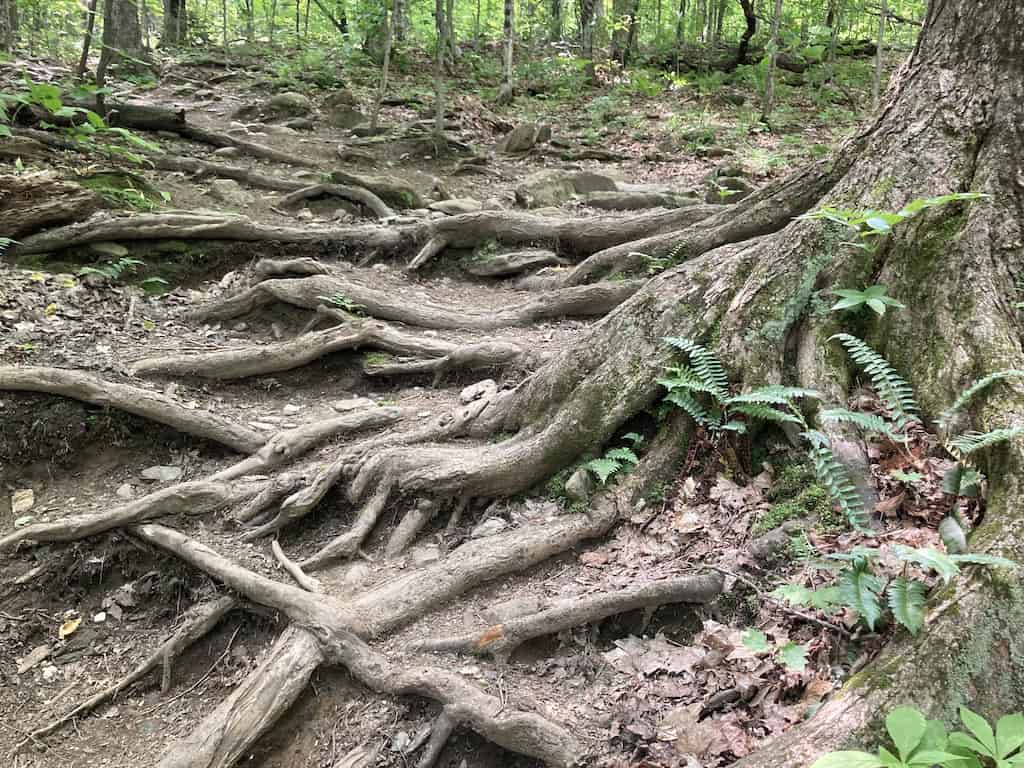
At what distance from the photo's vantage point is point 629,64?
69.8ft

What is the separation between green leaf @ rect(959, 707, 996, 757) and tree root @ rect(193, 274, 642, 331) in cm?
494

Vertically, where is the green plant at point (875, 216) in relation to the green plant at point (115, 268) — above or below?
above

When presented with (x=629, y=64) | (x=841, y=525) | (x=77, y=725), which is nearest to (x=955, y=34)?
(x=841, y=525)

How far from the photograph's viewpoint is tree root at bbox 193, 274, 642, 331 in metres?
6.77

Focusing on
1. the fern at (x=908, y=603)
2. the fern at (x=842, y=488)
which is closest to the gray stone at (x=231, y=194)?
Result: the fern at (x=842, y=488)

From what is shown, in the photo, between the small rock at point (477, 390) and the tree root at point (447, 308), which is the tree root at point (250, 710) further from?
the tree root at point (447, 308)

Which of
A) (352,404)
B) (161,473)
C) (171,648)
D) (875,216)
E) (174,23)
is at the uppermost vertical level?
(174,23)

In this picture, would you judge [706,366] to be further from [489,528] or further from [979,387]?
[489,528]

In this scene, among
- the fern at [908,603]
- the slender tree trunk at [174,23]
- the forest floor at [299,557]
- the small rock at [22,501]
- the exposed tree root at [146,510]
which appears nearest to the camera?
the fern at [908,603]

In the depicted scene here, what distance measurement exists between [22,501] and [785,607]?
5.26m

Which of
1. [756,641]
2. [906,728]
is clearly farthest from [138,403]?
[906,728]

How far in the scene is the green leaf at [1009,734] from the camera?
200 centimetres

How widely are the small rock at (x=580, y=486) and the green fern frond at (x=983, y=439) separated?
194 cm

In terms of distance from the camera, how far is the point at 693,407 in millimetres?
4051
